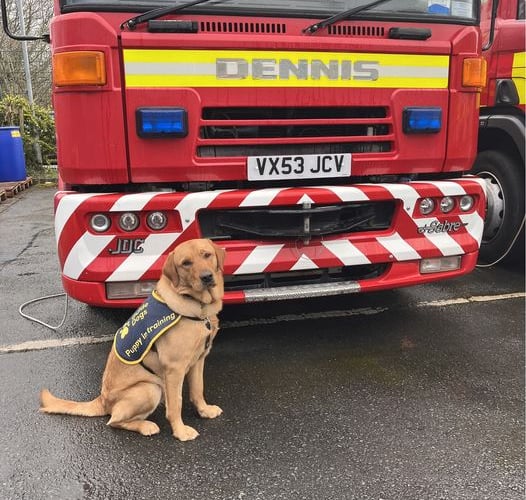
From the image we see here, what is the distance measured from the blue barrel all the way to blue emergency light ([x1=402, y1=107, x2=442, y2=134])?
414 inches

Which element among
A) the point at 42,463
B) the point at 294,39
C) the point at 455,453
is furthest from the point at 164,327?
the point at 294,39

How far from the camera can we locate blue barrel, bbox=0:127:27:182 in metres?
11.8

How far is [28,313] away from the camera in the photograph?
4418 mm

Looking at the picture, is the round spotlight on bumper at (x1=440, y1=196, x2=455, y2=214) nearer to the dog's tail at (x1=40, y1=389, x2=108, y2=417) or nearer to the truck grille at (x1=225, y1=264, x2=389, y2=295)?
the truck grille at (x1=225, y1=264, x2=389, y2=295)

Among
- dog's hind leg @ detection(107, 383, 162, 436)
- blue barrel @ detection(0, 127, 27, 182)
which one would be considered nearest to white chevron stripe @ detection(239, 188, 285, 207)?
dog's hind leg @ detection(107, 383, 162, 436)

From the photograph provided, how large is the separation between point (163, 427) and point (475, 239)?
8.20ft

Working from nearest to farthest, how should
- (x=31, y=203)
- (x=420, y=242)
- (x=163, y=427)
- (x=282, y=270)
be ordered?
(x=163, y=427) < (x=282, y=270) < (x=420, y=242) < (x=31, y=203)

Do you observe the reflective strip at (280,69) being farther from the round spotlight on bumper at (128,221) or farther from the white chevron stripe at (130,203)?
the round spotlight on bumper at (128,221)

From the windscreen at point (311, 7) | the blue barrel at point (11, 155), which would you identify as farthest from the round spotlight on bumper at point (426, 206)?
the blue barrel at point (11, 155)

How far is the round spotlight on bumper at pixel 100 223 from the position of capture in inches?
124

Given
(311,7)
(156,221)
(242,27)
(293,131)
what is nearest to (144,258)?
(156,221)

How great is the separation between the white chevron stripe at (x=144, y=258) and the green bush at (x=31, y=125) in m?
11.8

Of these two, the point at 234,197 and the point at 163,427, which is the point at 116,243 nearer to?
the point at 234,197

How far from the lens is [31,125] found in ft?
46.7
